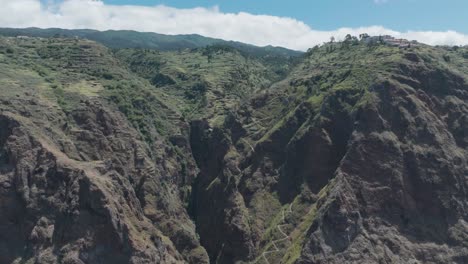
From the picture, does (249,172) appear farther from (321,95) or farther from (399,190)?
(399,190)

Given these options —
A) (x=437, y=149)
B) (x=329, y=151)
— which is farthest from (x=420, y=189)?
(x=329, y=151)

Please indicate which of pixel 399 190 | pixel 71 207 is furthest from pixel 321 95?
pixel 71 207

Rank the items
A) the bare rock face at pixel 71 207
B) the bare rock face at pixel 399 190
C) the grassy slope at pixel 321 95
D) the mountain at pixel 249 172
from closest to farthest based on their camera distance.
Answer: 1. the bare rock face at pixel 71 207
2. the mountain at pixel 249 172
3. the bare rock face at pixel 399 190
4. the grassy slope at pixel 321 95

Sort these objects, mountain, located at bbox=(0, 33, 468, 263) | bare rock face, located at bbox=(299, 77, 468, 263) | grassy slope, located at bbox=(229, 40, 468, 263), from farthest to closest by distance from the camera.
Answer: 1. grassy slope, located at bbox=(229, 40, 468, 263)
2. bare rock face, located at bbox=(299, 77, 468, 263)
3. mountain, located at bbox=(0, 33, 468, 263)

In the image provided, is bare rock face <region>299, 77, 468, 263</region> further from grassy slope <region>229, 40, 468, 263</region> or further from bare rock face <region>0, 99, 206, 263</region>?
bare rock face <region>0, 99, 206, 263</region>

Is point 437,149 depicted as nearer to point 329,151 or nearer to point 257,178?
point 329,151

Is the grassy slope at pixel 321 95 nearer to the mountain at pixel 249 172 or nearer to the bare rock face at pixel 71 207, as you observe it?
the mountain at pixel 249 172

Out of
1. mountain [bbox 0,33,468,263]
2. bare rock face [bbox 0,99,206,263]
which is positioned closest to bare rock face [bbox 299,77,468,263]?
mountain [bbox 0,33,468,263]

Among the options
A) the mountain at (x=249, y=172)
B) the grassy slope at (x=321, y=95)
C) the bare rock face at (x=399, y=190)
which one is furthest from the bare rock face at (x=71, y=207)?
the bare rock face at (x=399, y=190)
